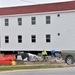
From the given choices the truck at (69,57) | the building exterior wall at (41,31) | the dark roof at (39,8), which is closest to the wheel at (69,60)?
the truck at (69,57)

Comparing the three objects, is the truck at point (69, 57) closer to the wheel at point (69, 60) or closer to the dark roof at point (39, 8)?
the wheel at point (69, 60)

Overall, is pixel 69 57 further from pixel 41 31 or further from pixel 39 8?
pixel 39 8

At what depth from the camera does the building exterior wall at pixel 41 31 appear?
3988cm

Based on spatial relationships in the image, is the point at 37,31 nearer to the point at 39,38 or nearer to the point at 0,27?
the point at 39,38

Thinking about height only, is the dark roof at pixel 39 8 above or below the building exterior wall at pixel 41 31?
above

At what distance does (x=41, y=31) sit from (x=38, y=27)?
28.1 inches

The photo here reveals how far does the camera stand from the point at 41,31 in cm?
4178

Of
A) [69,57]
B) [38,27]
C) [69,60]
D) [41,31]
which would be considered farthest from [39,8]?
[69,60]

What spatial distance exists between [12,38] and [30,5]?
5324mm

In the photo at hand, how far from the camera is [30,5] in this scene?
4341 centimetres

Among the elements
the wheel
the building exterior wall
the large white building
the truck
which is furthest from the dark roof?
the wheel

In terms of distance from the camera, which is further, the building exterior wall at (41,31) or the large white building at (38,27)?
the large white building at (38,27)

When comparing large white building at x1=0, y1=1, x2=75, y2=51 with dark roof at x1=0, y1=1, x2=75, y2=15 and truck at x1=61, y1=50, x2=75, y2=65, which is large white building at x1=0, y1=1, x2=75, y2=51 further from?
truck at x1=61, y1=50, x2=75, y2=65

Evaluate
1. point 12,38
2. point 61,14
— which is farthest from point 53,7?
point 12,38
